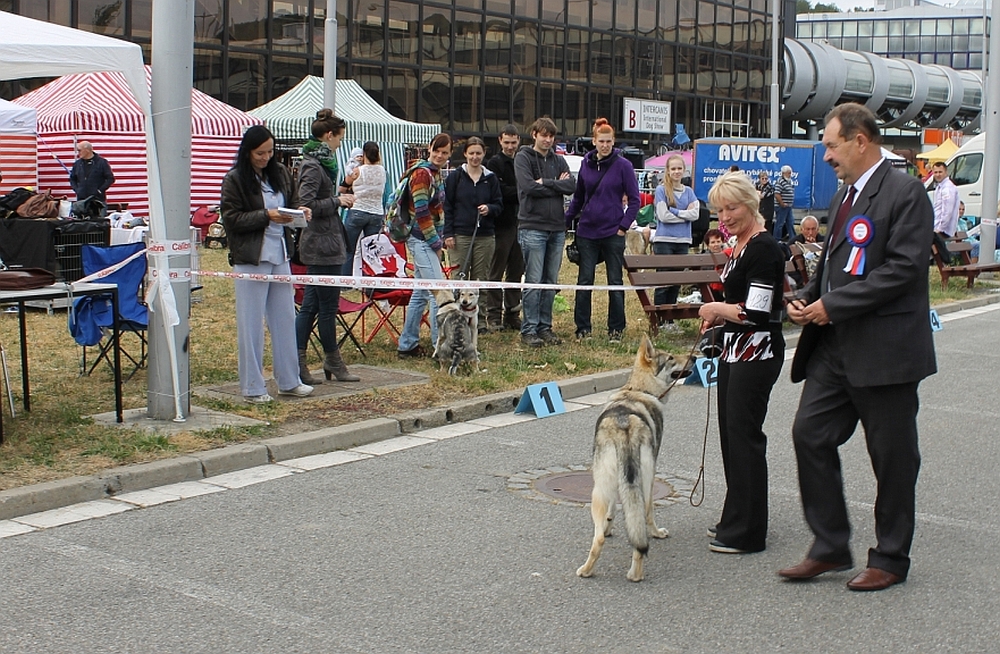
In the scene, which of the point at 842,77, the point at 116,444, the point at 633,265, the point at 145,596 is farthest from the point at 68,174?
the point at 842,77

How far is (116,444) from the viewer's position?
23.5 feet

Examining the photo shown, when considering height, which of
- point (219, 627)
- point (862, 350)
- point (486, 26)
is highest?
point (486, 26)

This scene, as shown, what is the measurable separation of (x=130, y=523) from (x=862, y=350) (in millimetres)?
3725

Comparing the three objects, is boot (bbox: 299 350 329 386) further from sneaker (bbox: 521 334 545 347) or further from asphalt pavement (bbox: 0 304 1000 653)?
sneaker (bbox: 521 334 545 347)

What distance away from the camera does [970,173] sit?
25.8 meters

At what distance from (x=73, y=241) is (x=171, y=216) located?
6860 millimetres

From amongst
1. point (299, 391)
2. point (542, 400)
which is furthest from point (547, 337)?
point (299, 391)

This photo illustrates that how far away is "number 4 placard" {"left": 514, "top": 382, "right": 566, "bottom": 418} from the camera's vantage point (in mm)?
8953

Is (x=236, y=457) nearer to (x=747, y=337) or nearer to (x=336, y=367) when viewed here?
(x=336, y=367)

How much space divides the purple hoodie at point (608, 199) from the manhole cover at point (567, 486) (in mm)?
4729

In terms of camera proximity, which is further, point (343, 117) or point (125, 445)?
point (343, 117)

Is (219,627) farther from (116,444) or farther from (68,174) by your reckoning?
(68,174)

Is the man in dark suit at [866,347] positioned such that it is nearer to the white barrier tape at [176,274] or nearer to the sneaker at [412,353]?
the white barrier tape at [176,274]

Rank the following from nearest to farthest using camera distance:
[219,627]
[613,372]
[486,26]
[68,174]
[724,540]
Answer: [219,627] → [724,540] → [613,372] → [68,174] → [486,26]
